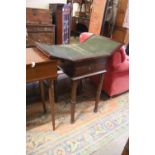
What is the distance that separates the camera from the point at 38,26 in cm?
334

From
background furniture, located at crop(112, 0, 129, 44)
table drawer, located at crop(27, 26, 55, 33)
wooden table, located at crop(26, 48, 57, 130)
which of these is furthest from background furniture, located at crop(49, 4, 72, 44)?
wooden table, located at crop(26, 48, 57, 130)

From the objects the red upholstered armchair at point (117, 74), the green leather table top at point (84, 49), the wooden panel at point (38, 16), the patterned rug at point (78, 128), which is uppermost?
the wooden panel at point (38, 16)

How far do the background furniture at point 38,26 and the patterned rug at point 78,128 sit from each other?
1.54 m

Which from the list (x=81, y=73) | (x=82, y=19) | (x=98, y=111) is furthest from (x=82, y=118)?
(x=82, y=19)

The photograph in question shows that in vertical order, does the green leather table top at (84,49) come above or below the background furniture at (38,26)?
below

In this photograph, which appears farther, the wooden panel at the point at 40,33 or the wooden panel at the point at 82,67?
the wooden panel at the point at 40,33

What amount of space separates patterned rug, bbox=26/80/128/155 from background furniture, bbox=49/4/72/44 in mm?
1740

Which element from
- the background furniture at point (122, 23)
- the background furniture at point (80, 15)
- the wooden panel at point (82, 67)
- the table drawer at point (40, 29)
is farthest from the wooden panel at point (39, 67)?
the background furniture at point (80, 15)

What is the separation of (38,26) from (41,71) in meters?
2.16

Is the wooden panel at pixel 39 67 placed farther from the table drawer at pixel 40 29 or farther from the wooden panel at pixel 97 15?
the wooden panel at pixel 97 15

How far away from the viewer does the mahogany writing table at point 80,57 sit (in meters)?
1.55

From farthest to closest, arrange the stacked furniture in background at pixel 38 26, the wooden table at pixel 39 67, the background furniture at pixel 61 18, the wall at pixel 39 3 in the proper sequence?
the background furniture at pixel 61 18
the wall at pixel 39 3
the stacked furniture in background at pixel 38 26
the wooden table at pixel 39 67
